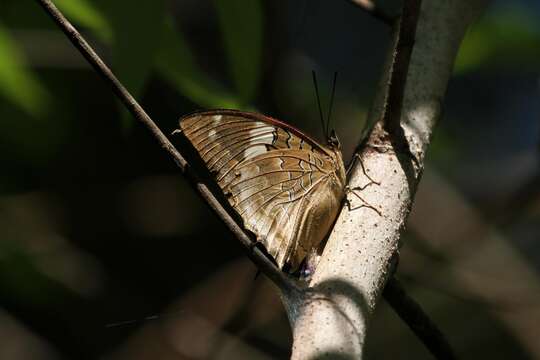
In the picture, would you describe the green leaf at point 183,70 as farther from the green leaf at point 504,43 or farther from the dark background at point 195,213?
the green leaf at point 504,43

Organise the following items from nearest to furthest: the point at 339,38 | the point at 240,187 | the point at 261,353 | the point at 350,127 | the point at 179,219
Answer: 1. the point at 240,187
2. the point at 261,353
3. the point at 350,127
4. the point at 179,219
5. the point at 339,38

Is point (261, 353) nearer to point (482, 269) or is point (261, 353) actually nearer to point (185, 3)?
point (482, 269)

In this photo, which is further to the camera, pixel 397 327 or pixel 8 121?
pixel 397 327

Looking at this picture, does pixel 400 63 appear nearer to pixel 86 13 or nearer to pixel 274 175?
pixel 274 175

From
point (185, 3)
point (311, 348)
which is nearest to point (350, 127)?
point (185, 3)

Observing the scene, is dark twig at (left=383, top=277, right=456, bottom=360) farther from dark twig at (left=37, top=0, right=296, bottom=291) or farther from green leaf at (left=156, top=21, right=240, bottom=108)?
green leaf at (left=156, top=21, right=240, bottom=108)

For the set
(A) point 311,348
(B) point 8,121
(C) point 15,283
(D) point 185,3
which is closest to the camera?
(A) point 311,348
